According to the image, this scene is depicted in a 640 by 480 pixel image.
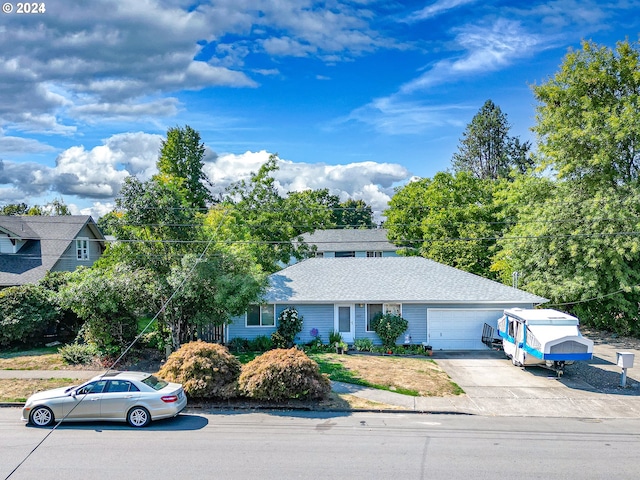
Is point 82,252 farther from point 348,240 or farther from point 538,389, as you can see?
point 538,389

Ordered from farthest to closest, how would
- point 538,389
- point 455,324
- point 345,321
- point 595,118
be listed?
point 595,118
point 345,321
point 455,324
point 538,389

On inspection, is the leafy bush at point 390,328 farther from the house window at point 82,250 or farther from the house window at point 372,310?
the house window at point 82,250

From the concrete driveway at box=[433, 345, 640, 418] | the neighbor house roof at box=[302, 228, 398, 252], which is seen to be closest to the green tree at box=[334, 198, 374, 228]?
the neighbor house roof at box=[302, 228, 398, 252]

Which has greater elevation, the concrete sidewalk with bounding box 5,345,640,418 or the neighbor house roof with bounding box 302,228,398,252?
the neighbor house roof with bounding box 302,228,398,252

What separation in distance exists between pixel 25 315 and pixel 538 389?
23016mm

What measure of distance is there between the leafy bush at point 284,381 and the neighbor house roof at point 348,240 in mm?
37707

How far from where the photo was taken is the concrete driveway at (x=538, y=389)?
49.7 feet

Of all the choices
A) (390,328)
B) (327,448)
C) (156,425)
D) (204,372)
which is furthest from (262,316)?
(327,448)

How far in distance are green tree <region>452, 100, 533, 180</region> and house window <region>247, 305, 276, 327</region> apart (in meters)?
39.7

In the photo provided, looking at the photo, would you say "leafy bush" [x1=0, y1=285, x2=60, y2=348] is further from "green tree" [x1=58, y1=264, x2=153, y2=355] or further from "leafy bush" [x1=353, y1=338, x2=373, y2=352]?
"leafy bush" [x1=353, y1=338, x2=373, y2=352]

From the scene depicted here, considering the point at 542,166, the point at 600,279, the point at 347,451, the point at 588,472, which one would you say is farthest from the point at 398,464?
the point at 542,166

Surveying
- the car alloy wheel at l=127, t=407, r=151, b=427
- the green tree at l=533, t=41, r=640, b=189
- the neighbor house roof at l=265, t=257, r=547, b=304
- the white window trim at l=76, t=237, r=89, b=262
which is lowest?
the car alloy wheel at l=127, t=407, r=151, b=427

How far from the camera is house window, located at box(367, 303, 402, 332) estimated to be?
2416cm

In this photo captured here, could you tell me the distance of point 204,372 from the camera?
15.2m
